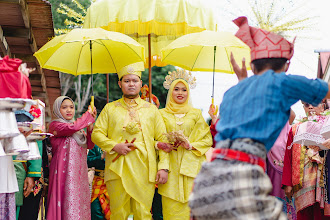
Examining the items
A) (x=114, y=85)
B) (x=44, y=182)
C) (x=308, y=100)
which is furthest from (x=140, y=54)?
(x=114, y=85)

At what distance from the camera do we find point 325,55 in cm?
1042

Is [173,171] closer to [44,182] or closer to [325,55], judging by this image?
[44,182]

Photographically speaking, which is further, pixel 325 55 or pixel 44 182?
pixel 325 55

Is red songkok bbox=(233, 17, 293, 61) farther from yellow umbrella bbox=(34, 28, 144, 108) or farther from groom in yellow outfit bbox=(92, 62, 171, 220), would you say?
yellow umbrella bbox=(34, 28, 144, 108)

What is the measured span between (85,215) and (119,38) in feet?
6.83

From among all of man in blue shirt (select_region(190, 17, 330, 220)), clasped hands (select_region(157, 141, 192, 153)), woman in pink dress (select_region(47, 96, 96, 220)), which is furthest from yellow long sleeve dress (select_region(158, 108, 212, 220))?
man in blue shirt (select_region(190, 17, 330, 220))

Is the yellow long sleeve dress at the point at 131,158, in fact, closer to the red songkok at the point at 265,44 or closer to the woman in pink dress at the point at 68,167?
the woman in pink dress at the point at 68,167

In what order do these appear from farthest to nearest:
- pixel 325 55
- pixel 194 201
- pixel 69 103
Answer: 1. pixel 325 55
2. pixel 69 103
3. pixel 194 201

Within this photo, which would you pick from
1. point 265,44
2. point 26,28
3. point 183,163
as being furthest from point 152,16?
point 265,44

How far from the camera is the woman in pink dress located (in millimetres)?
5586

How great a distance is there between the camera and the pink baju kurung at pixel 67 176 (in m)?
5.58

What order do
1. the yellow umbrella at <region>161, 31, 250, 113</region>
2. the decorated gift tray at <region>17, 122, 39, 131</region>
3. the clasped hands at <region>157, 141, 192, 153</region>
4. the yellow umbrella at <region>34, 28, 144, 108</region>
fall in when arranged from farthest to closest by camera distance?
the yellow umbrella at <region>161, 31, 250, 113</region>
the yellow umbrella at <region>34, 28, 144, 108</region>
the clasped hands at <region>157, 141, 192, 153</region>
the decorated gift tray at <region>17, 122, 39, 131</region>

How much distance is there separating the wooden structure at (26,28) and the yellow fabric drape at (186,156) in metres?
2.07

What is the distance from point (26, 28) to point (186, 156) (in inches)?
112
